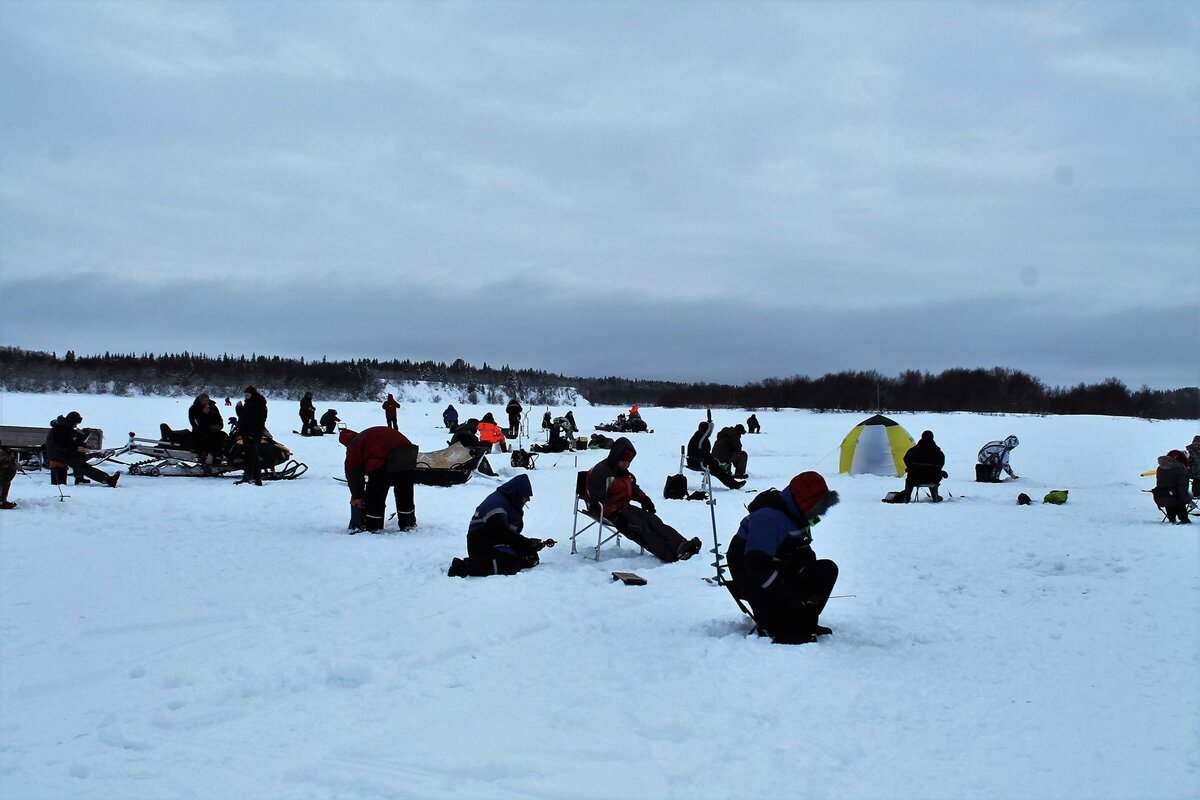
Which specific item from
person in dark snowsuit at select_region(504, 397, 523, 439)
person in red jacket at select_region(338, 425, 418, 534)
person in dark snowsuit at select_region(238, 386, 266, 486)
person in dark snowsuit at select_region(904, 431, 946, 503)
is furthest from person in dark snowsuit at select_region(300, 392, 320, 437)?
person in dark snowsuit at select_region(904, 431, 946, 503)

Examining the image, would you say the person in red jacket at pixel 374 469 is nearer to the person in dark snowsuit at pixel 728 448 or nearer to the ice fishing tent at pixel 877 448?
the person in dark snowsuit at pixel 728 448

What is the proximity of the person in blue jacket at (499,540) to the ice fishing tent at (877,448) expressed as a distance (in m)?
11.6

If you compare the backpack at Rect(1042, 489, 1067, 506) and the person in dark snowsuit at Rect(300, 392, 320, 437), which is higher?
the person in dark snowsuit at Rect(300, 392, 320, 437)

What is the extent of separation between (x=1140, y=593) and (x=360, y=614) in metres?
6.00

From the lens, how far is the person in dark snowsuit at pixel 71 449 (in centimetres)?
1202

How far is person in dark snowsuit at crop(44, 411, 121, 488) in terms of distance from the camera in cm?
1202

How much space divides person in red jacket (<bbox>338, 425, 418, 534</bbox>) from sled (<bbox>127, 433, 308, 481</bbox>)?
17.9 ft

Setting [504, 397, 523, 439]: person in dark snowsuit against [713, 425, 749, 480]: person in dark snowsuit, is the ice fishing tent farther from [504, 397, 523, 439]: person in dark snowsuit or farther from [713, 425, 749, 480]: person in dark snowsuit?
[504, 397, 523, 439]: person in dark snowsuit

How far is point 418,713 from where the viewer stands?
13.3ft

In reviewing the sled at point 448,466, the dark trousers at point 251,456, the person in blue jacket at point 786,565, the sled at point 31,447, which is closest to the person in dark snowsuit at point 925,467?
the sled at point 448,466

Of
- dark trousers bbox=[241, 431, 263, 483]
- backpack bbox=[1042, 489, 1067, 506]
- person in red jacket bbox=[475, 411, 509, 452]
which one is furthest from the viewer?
person in red jacket bbox=[475, 411, 509, 452]

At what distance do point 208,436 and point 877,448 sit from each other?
42.4ft

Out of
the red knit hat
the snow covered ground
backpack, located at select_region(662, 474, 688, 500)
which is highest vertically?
the red knit hat

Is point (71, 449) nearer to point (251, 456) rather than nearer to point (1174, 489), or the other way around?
point (251, 456)
